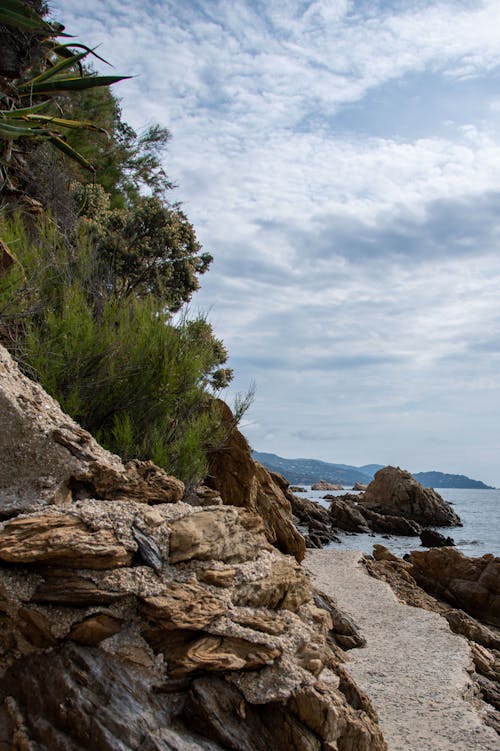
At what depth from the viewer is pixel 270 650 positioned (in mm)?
3594

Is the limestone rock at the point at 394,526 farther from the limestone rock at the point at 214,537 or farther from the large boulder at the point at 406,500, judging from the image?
the limestone rock at the point at 214,537

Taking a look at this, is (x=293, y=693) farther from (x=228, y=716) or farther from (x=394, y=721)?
(x=394, y=721)

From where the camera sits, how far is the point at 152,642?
11.4 ft

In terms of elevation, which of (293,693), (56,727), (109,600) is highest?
(109,600)

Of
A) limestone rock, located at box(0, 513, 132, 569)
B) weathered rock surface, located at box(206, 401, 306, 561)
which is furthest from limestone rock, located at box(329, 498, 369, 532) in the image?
limestone rock, located at box(0, 513, 132, 569)

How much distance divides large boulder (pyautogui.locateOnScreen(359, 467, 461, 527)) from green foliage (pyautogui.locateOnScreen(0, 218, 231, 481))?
33.5m

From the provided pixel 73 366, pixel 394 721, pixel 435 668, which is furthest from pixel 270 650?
pixel 435 668

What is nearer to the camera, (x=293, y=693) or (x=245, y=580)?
(x=293, y=693)

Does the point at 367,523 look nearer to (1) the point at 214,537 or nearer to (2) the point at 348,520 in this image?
(2) the point at 348,520

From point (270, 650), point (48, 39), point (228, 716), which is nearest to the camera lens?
point (228, 716)

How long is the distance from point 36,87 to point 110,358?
18.8 feet

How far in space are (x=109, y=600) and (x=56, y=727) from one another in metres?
0.67

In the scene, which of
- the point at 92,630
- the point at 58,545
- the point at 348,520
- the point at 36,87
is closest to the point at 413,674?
the point at 92,630

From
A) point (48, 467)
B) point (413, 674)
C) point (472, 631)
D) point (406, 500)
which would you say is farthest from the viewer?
point (406, 500)
